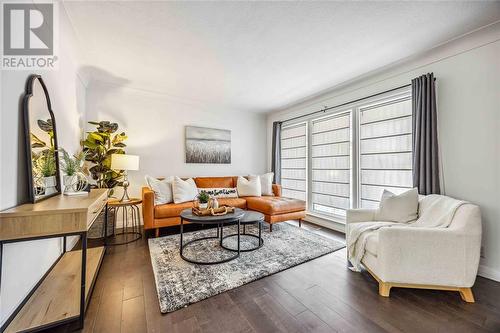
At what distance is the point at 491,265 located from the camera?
2.06 meters

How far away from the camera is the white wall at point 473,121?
2047 millimetres

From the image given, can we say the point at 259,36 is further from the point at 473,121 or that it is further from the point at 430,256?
the point at 430,256

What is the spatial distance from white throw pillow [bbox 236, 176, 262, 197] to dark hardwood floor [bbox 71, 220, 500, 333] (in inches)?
84.9

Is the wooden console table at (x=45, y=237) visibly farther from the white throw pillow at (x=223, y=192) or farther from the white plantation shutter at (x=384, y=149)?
the white plantation shutter at (x=384, y=149)

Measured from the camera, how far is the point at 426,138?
95.7 inches

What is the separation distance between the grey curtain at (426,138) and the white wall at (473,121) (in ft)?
0.40

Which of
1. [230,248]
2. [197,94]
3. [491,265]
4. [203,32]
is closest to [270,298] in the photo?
[230,248]

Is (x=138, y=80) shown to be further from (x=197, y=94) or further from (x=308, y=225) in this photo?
(x=308, y=225)

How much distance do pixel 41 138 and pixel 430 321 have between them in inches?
128

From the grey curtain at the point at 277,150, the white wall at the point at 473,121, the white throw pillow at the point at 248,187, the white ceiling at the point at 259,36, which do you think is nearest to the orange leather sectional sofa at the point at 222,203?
the white throw pillow at the point at 248,187

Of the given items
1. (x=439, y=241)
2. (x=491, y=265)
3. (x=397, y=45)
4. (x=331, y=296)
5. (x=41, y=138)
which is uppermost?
(x=397, y=45)

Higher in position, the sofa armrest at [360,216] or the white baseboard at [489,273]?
the sofa armrest at [360,216]

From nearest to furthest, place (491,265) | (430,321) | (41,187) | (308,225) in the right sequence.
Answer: (430,321) < (41,187) < (491,265) < (308,225)

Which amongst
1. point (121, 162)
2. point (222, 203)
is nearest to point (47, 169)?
point (121, 162)
